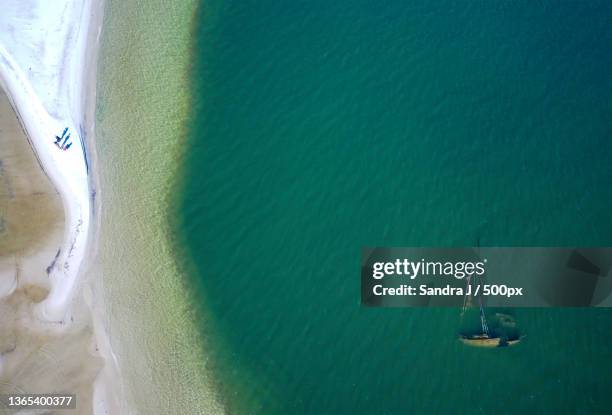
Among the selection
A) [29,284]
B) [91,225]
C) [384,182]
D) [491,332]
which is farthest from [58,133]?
[491,332]

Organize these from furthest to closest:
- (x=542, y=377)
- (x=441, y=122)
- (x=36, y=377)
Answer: (x=441, y=122)
(x=542, y=377)
(x=36, y=377)

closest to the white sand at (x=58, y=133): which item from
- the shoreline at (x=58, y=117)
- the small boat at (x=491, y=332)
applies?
the shoreline at (x=58, y=117)

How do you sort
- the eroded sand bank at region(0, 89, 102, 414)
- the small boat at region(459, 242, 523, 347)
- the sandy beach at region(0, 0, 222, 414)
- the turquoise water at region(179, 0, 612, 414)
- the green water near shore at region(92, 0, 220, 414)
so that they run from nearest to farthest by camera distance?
the eroded sand bank at region(0, 89, 102, 414)
the sandy beach at region(0, 0, 222, 414)
the green water near shore at region(92, 0, 220, 414)
the turquoise water at region(179, 0, 612, 414)
the small boat at region(459, 242, 523, 347)

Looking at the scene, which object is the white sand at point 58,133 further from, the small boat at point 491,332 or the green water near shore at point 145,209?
the small boat at point 491,332

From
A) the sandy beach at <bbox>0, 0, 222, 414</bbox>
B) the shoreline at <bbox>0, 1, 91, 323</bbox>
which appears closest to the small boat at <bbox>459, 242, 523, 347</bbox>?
the sandy beach at <bbox>0, 0, 222, 414</bbox>

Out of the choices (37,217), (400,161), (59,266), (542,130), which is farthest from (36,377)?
(542,130)

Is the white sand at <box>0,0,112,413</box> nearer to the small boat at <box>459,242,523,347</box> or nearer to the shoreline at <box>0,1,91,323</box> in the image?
the shoreline at <box>0,1,91,323</box>

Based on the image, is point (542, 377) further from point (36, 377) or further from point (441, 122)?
point (36, 377)

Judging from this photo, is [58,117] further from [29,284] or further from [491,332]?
[491,332]
